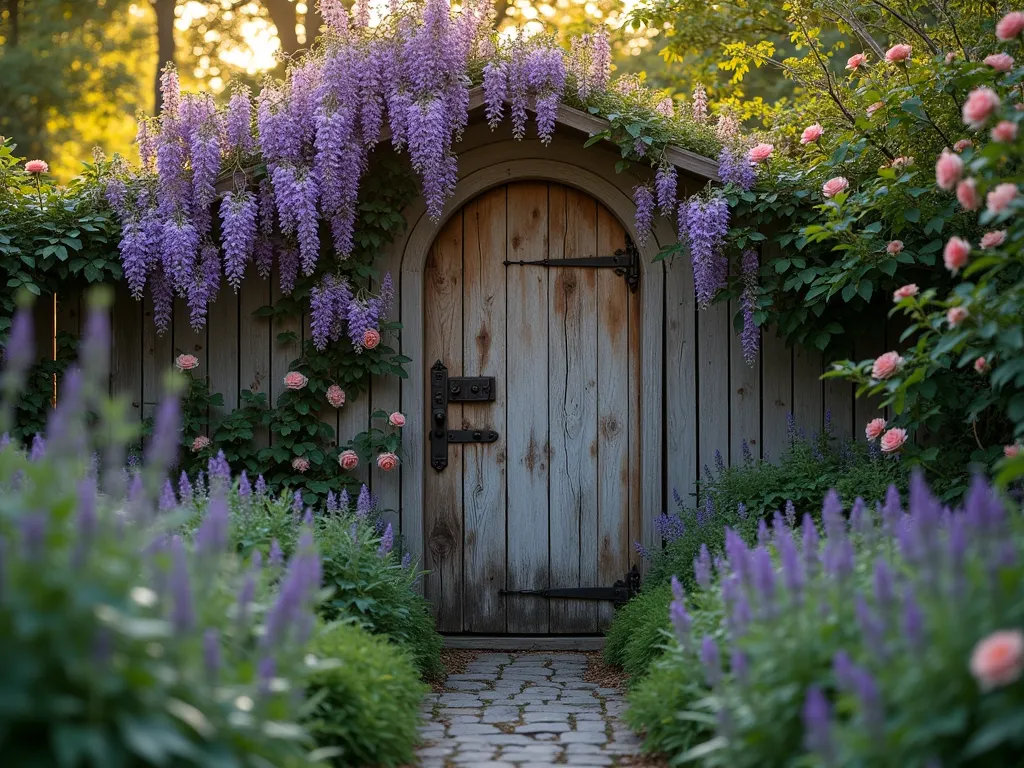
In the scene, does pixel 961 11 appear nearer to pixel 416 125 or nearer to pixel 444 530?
pixel 416 125

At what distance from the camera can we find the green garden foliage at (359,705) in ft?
10.2

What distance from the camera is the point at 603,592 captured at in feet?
18.8

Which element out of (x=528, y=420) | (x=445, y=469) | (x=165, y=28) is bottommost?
(x=445, y=469)

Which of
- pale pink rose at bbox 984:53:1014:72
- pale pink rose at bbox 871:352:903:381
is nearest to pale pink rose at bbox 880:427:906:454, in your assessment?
pale pink rose at bbox 871:352:903:381

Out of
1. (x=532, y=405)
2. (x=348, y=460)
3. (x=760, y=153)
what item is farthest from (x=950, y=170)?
(x=348, y=460)

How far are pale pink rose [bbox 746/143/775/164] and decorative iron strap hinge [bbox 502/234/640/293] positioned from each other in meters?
0.79

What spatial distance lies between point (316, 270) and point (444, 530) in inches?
59.6

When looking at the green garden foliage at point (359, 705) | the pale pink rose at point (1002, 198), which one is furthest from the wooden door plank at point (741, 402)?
the green garden foliage at point (359, 705)

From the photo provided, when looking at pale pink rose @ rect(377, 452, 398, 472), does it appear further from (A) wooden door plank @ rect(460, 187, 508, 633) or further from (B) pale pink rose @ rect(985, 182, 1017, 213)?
(B) pale pink rose @ rect(985, 182, 1017, 213)

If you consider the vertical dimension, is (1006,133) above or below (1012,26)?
below

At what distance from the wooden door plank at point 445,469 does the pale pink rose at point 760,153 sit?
154 cm

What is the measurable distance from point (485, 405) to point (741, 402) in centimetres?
134

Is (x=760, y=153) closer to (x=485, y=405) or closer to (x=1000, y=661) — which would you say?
(x=485, y=405)

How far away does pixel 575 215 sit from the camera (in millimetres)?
5766
